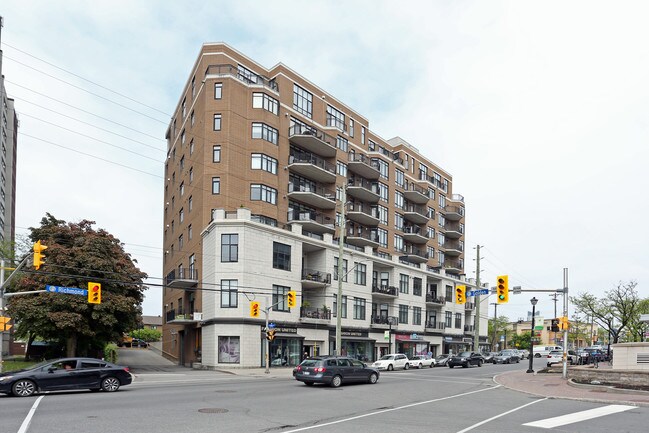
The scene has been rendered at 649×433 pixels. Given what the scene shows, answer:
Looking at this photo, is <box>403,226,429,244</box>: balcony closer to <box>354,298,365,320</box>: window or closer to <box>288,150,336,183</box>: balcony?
<box>354,298,365,320</box>: window

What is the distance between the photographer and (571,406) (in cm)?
1855

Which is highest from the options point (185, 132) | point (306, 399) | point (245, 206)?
point (185, 132)

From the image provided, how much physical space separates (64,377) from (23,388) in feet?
4.92

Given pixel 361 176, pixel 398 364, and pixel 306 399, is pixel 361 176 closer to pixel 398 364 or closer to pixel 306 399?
pixel 398 364

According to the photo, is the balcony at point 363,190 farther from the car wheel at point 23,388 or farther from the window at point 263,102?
the car wheel at point 23,388

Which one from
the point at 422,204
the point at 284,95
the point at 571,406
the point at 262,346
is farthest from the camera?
the point at 422,204

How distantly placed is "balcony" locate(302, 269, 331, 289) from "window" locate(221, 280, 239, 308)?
7.96 meters

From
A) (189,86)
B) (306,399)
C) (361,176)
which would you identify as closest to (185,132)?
(189,86)

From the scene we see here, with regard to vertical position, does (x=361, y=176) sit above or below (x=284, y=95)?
below

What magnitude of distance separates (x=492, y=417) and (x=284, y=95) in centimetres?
4191

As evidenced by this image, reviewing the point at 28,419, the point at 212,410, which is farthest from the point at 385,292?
the point at 28,419

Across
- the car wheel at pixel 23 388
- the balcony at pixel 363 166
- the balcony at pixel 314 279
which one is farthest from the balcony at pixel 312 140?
the car wheel at pixel 23 388

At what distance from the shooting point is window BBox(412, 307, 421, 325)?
66.9 metres

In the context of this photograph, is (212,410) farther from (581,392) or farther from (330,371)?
(581,392)
